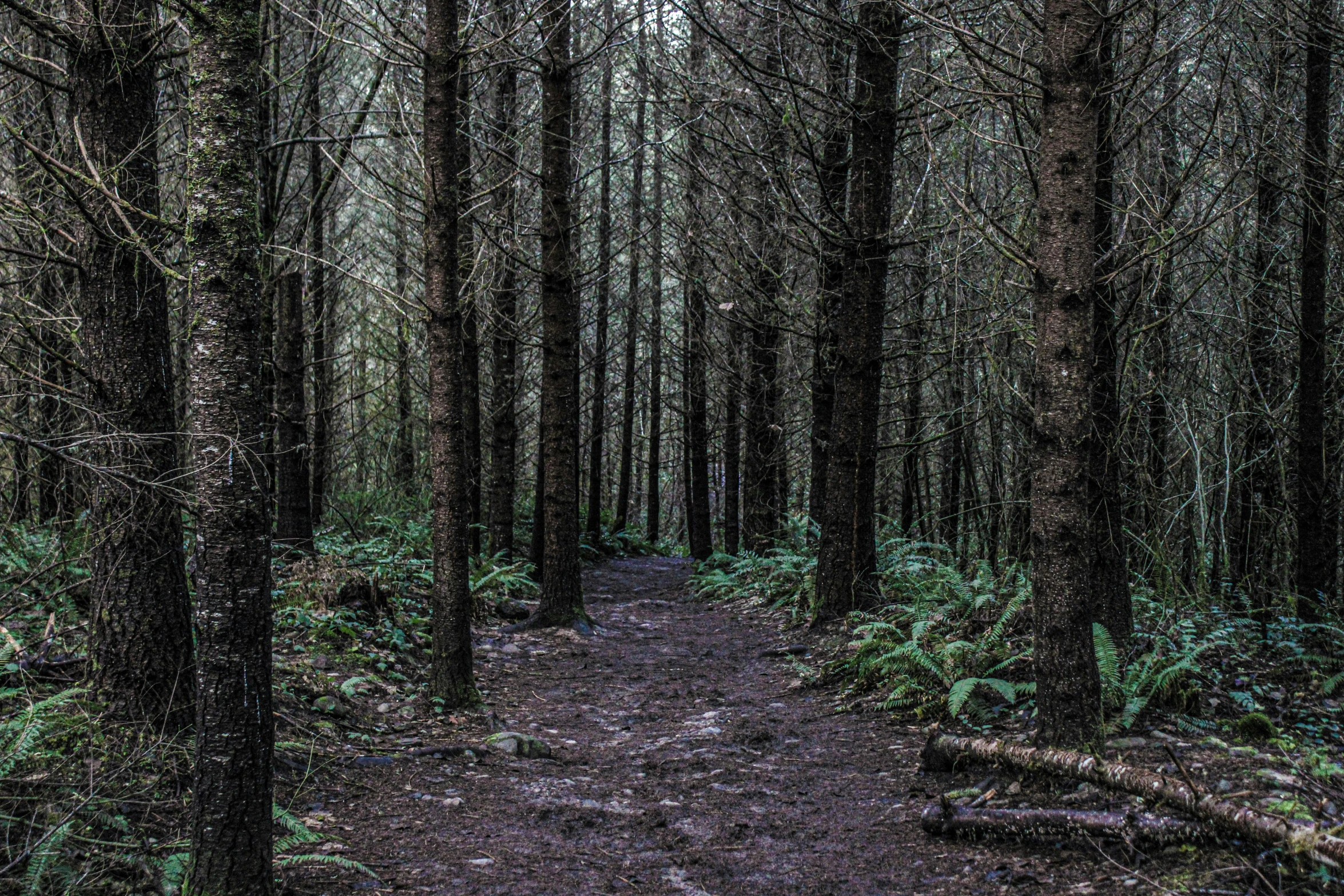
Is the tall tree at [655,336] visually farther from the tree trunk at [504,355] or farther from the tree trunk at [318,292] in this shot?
the tree trunk at [318,292]

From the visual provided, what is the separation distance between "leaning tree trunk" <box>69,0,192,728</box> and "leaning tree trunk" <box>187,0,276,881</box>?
158 cm

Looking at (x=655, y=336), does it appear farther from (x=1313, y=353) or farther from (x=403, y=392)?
(x=1313, y=353)

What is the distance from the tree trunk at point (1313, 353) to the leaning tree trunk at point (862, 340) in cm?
369

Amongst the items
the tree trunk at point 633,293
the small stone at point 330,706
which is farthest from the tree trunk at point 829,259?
the tree trunk at point 633,293

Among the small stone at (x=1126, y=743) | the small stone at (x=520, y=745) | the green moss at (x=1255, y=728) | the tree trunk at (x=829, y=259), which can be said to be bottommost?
the small stone at (x=520, y=745)

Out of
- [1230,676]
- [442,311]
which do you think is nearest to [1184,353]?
[1230,676]

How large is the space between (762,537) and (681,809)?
908 centimetres

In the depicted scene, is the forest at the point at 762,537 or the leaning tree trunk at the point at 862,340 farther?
the leaning tree trunk at the point at 862,340

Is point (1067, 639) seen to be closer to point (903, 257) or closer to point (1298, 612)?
point (1298, 612)

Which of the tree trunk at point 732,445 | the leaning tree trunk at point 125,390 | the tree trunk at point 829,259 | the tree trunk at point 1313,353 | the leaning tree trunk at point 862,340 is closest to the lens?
the leaning tree trunk at point 125,390

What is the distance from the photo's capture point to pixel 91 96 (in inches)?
189

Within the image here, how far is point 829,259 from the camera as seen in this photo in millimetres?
11570

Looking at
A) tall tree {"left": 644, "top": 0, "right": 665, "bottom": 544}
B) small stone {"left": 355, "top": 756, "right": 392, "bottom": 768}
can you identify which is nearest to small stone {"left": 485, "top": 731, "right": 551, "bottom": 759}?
small stone {"left": 355, "top": 756, "right": 392, "bottom": 768}

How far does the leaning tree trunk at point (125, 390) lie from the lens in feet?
15.4
